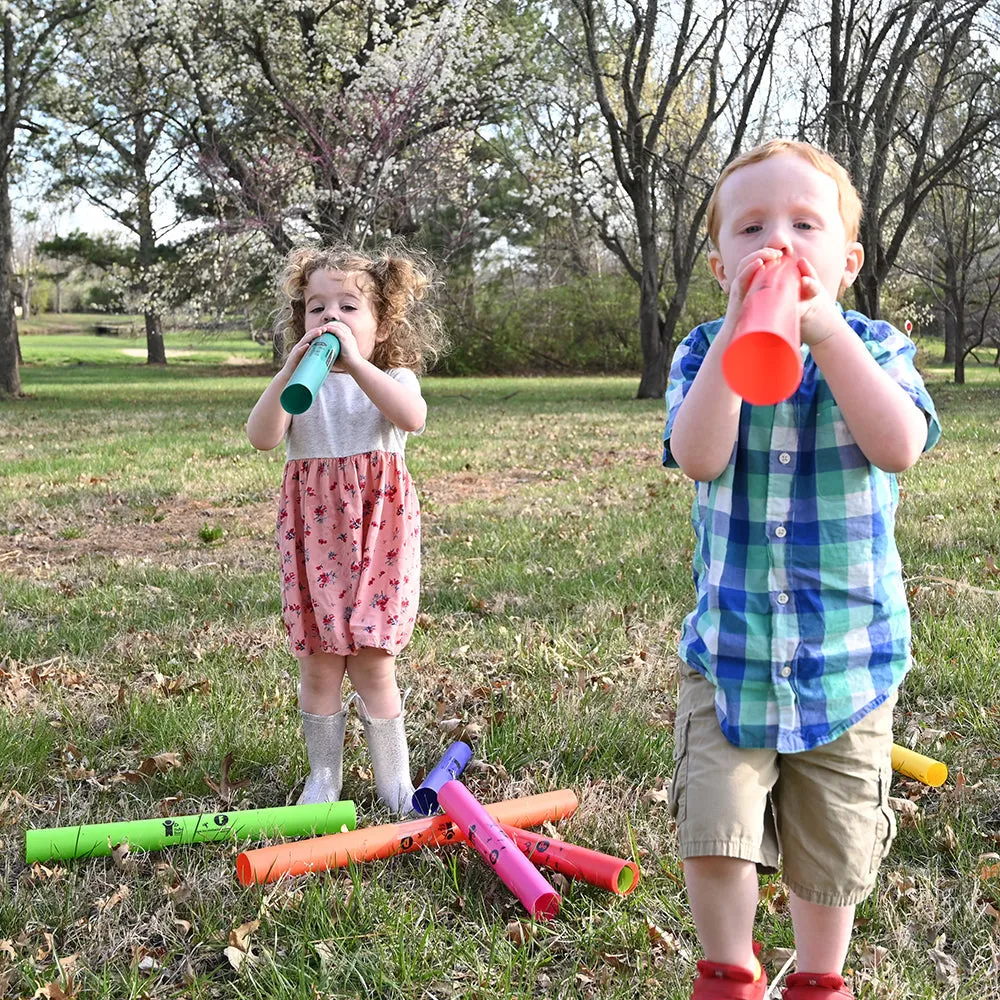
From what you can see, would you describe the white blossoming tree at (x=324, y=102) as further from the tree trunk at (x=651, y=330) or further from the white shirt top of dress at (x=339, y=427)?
the white shirt top of dress at (x=339, y=427)

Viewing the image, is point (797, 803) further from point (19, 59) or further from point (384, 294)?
point (19, 59)

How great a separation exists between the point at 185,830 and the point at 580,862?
0.95m

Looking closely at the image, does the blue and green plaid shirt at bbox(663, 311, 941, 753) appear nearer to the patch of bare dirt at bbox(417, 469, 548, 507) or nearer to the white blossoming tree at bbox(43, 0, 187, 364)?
the patch of bare dirt at bbox(417, 469, 548, 507)

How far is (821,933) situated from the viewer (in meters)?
1.81

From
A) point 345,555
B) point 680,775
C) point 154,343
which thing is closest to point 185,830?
point 345,555

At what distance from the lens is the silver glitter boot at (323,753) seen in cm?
280

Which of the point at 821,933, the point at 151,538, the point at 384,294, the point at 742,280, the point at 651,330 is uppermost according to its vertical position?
the point at 651,330

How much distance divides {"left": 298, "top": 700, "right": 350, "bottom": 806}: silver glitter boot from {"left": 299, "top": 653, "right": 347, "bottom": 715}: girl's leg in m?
0.02

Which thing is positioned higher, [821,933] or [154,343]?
[154,343]

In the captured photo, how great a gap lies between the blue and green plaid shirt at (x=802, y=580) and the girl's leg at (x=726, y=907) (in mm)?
223

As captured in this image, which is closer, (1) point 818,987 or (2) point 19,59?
(1) point 818,987

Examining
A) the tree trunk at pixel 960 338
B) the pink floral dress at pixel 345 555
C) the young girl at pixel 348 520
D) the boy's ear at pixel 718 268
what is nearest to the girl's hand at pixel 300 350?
the young girl at pixel 348 520

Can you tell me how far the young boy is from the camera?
1.67m

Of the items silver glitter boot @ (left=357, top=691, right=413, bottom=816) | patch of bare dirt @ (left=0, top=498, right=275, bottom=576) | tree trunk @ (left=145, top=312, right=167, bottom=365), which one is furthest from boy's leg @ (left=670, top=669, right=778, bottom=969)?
tree trunk @ (left=145, top=312, right=167, bottom=365)
